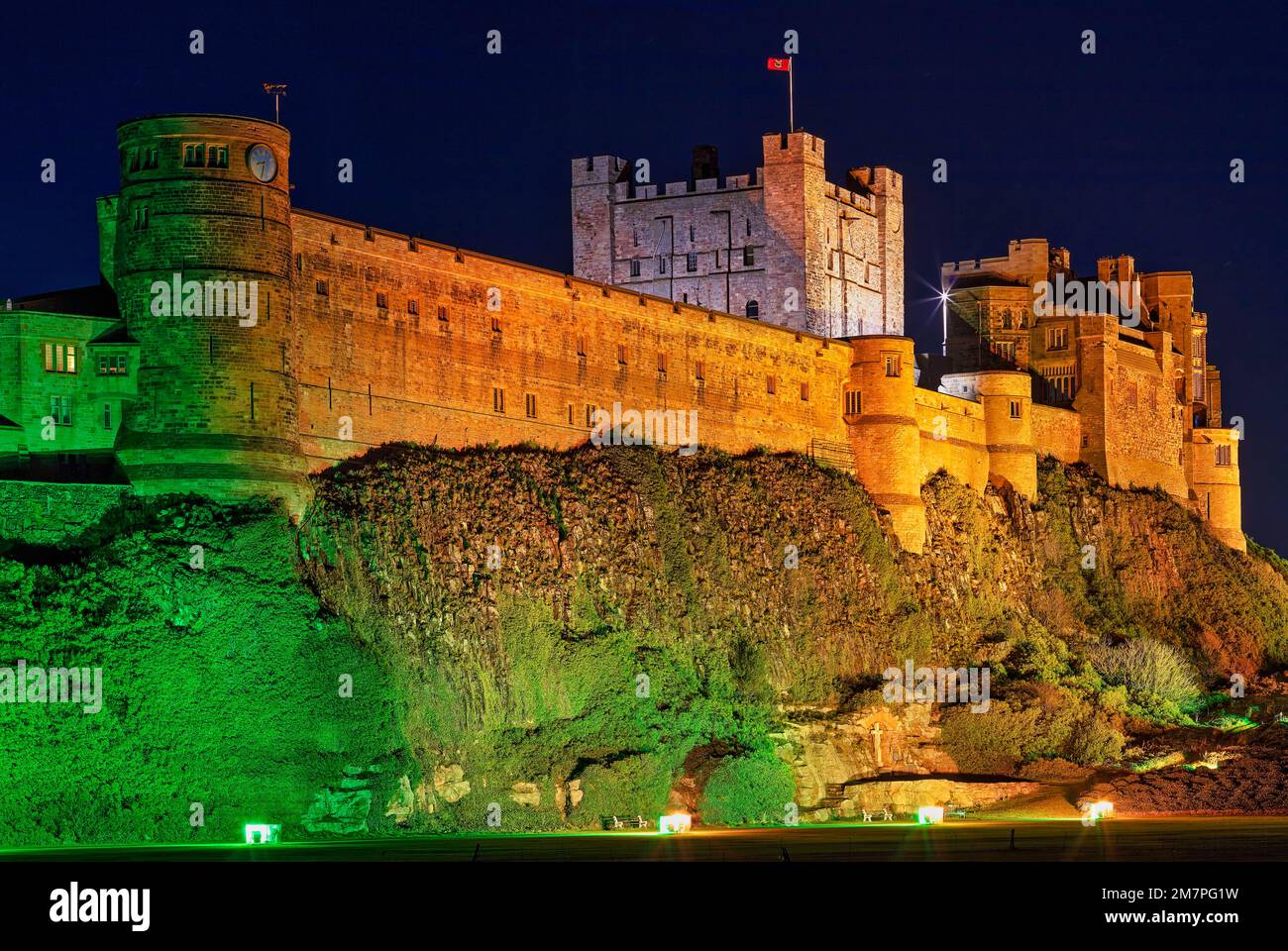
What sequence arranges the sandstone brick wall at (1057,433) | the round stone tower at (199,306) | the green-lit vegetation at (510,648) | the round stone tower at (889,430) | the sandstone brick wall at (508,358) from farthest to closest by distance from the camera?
the sandstone brick wall at (1057,433) < the round stone tower at (889,430) < the sandstone brick wall at (508,358) < the round stone tower at (199,306) < the green-lit vegetation at (510,648)

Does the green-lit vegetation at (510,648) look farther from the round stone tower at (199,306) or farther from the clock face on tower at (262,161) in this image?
the clock face on tower at (262,161)

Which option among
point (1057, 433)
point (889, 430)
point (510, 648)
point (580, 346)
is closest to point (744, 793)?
point (510, 648)

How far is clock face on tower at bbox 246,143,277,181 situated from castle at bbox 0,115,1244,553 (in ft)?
0.35

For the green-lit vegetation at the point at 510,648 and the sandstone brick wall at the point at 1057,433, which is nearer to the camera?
the green-lit vegetation at the point at 510,648

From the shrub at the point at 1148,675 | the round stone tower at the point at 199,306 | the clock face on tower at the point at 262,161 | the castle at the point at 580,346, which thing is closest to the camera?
the round stone tower at the point at 199,306

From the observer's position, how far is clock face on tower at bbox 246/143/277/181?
66938 millimetres

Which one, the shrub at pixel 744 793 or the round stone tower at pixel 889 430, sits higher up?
the round stone tower at pixel 889 430

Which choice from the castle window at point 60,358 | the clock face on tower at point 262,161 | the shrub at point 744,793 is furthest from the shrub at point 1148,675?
the castle window at point 60,358

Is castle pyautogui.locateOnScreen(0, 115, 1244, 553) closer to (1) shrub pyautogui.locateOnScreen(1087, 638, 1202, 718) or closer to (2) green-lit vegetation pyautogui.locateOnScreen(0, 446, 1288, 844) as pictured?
(2) green-lit vegetation pyautogui.locateOnScreen(0, 446, 1288, 844)

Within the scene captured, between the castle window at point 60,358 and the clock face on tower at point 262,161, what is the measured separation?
6484 mm

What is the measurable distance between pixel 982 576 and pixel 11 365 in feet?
140

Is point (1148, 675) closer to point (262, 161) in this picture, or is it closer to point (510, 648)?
point (510, 648)

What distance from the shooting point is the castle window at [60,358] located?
2611 inches

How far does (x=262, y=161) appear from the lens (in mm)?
67188
